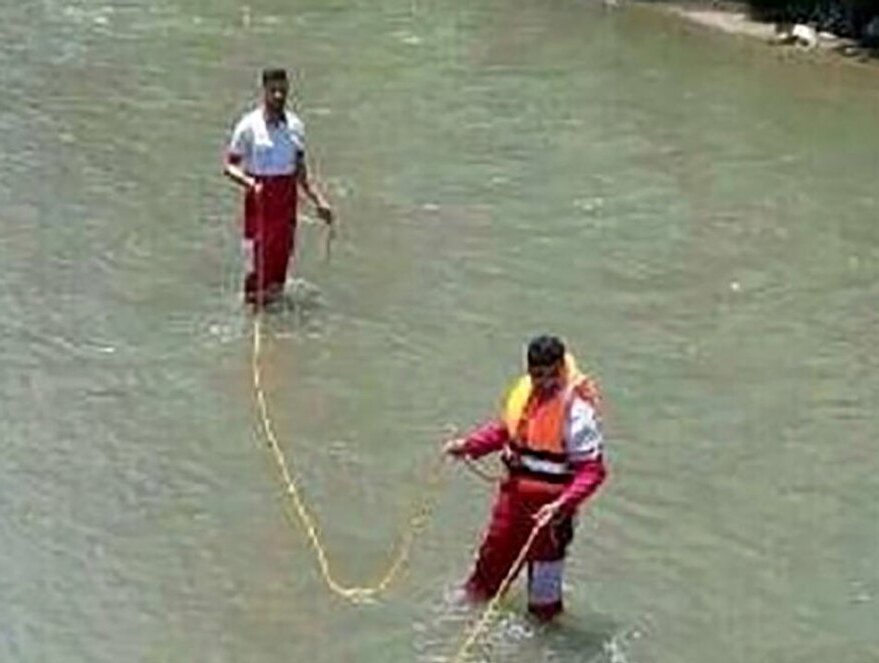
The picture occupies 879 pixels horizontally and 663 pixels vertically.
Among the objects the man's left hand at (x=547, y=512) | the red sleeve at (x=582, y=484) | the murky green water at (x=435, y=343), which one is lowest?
Answer: the murky green water at (x=435, y=343)

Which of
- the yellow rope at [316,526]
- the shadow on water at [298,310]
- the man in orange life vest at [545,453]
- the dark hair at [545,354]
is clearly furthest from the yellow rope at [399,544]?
the shadow on water at [298,310]

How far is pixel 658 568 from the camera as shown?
13898 millimetres

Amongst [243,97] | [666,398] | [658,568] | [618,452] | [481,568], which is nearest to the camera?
[481,568]

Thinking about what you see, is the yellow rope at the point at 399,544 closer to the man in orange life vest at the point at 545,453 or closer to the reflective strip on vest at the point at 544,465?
the man in orange life vest at the point at 545,453

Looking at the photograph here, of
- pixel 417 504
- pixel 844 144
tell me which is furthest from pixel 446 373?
pixel 844 144

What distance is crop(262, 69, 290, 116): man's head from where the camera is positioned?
57.1 feet

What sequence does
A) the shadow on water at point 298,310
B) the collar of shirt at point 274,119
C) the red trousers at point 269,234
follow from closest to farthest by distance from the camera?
the collar of shirt at point 274,119
the red trousers at point 269,234
the shadow on water at point 298,310

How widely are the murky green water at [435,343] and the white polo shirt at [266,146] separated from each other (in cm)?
121

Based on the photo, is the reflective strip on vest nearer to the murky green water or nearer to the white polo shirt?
the murky green water

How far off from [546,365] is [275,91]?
6.17 metres

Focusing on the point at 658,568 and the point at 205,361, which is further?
the point at 205,361

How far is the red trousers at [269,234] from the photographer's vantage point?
1802 cm

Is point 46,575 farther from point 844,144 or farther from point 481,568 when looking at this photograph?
point 844,144

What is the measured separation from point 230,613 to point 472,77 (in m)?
16.5
